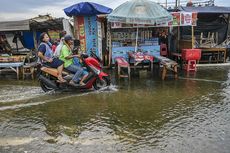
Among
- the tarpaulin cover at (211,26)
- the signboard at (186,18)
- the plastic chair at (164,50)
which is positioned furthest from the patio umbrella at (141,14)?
the tarpaulin cover at (211,26)

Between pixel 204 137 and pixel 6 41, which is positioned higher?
pixel 6 41

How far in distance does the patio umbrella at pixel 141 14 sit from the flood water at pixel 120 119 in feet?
10.6

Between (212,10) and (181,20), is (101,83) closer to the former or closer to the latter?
(181,20)

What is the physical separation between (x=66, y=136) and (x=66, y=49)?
11.7 feet

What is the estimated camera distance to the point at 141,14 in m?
11.4

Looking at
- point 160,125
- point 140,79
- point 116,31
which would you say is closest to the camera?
point 160,125

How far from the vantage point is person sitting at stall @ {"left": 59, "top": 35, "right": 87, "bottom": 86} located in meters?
7.85

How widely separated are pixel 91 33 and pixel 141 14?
3005 mm

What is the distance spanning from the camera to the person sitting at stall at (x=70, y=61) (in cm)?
785

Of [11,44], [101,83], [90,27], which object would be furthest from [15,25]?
[101,83]

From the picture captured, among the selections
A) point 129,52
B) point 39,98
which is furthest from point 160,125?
point 129,52

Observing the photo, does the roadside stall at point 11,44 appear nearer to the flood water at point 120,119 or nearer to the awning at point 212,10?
the flood water at point 120,119

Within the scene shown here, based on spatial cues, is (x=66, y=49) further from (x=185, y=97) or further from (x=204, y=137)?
(x=204, y=137)

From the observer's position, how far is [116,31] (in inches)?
515
